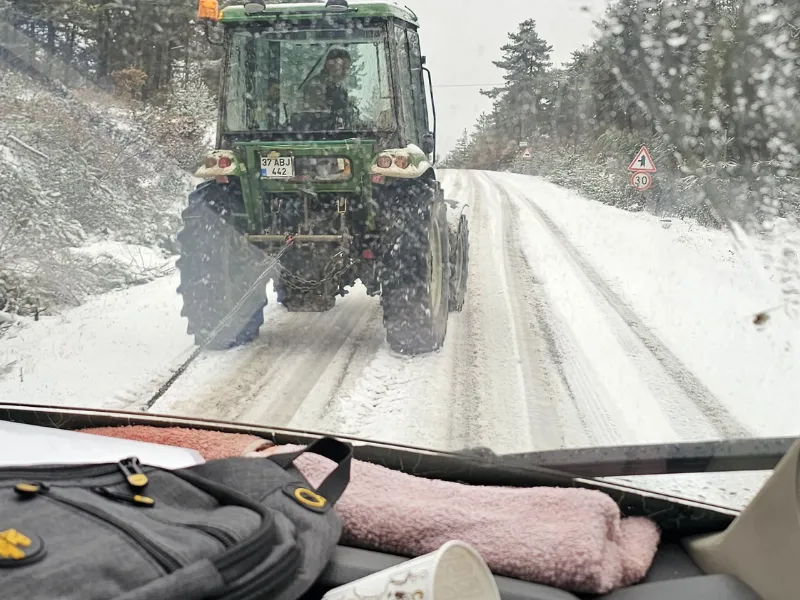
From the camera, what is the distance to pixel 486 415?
419cm

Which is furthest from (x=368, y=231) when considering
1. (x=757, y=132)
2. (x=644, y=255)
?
(x=757, y=132)

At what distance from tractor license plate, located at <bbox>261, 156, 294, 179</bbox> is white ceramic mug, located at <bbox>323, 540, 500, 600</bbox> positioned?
4.60 m

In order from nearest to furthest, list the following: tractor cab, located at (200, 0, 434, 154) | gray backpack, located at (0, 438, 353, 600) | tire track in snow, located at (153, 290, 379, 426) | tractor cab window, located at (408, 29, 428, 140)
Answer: gray backpack, located at (0, 438, 353, 600)
tire track in snow, located at (153, 290, 379, 426)
tractor cab, located at (200, 0, 434, 154)
tractor cab window, located at (408, 29, 428, 140)

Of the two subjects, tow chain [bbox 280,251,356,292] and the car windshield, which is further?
tow chain [bbox 280,251,356,292]

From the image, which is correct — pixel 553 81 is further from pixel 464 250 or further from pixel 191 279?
pixel 191 279

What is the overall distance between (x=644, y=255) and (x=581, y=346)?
5.27 m

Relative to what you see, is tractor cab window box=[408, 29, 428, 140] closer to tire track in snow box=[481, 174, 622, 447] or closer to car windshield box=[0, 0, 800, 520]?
car windshield box=[0, 0, 800, 520]

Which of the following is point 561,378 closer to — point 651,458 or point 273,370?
point 273,370

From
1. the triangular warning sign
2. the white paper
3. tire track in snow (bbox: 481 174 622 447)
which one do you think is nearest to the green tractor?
tire track in snow (bbox: 481 174 622 447)

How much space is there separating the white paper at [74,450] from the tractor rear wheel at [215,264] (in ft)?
13.5

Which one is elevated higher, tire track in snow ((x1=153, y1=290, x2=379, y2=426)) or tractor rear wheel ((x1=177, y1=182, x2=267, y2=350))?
tractor rear wheel ((x1=177, y1=182, x2=267, y2=350))

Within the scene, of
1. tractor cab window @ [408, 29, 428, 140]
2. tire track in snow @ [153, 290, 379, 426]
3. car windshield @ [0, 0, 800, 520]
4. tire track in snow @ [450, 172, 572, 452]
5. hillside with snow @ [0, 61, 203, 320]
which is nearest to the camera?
tire track in snow @ [450, 172, 572, 452]

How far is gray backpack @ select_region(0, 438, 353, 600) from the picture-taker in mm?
819

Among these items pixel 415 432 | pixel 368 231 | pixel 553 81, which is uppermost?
pixel 553 81
